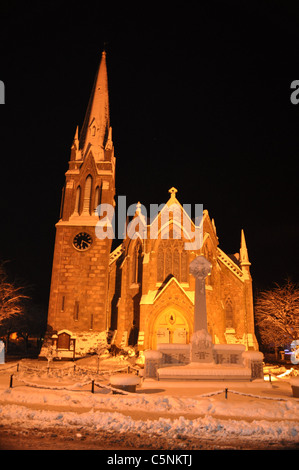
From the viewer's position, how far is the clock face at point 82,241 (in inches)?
1372

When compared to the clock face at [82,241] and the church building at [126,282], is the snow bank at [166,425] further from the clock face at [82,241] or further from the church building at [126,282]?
the clock face at [82,241]

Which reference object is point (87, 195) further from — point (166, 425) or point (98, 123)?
point (166, 425)

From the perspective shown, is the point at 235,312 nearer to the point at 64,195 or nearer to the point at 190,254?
the point at 190,254

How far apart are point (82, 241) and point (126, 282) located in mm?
5724

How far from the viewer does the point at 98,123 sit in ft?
136

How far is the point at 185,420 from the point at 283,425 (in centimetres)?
225

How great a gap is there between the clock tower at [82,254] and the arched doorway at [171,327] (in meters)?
4.88

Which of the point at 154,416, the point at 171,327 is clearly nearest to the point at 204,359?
the point at 154,416

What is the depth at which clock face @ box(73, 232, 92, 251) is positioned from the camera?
1372 inches

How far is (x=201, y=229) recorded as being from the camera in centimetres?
3569

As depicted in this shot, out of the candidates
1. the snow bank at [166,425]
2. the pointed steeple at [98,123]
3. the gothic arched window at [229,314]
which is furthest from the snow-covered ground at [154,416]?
the pointed steeple at [98,123]

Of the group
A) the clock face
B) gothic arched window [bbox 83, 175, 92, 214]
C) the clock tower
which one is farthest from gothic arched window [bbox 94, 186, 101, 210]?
the clock face

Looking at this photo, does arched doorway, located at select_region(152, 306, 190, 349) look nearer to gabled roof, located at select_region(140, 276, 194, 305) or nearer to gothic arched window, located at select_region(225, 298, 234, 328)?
gabled roof, located at select_region(140, 276, 194, 305)
